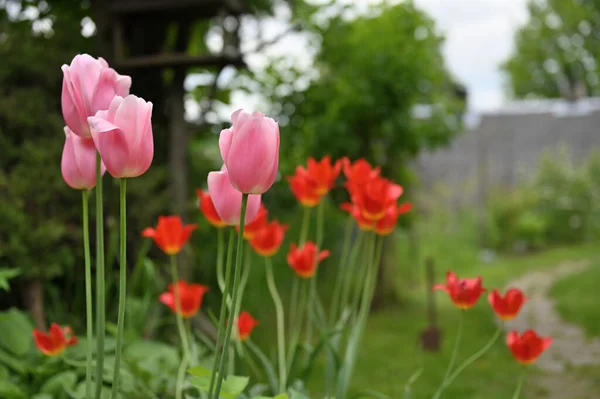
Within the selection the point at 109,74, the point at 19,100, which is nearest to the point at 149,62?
the point at 19,100

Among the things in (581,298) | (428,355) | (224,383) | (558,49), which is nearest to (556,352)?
(428,355)

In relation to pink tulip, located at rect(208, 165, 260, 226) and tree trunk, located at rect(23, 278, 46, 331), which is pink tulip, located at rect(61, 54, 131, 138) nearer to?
pink tulip, located at rect(208, 165, 260, 226)

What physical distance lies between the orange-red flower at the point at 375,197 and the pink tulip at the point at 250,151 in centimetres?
57

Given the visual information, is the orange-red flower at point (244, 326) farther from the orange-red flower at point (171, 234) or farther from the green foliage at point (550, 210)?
the green foliage at point (550, 210)

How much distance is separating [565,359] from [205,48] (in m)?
3.13

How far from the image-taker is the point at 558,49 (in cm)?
1888

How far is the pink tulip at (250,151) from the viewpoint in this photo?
74 centimetres

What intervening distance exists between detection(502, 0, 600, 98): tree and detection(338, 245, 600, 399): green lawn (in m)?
14.0

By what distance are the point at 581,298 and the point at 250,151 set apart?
533 centimetres

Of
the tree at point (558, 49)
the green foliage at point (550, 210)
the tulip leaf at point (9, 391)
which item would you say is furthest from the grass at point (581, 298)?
the tree at point (558, 49)

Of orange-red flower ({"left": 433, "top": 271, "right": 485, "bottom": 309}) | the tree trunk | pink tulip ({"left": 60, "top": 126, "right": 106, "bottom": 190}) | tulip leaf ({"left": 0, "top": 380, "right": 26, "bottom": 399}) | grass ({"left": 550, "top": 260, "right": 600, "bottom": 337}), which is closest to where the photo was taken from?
pink tulip ({"left": 60, "top": 126, "right": 106, "bottom": 190})

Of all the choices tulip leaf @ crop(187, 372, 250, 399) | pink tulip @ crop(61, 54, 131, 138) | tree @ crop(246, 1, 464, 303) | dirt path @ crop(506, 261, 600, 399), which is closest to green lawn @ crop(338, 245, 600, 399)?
dirt path @ crop(506, 261, 600, 399)

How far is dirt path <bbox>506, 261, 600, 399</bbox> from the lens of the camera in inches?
131

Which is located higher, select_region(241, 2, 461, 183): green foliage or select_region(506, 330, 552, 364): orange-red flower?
select_region(241, 2, 461, 183): green foliage
